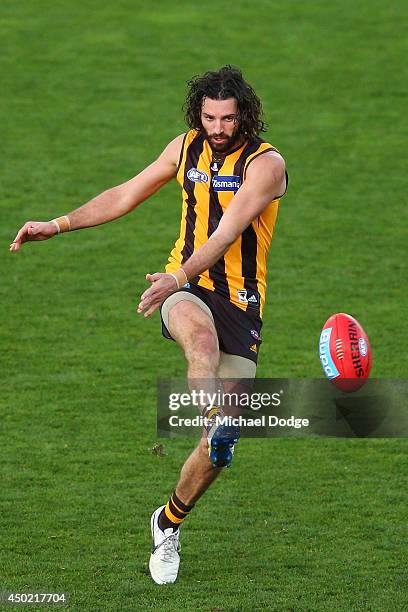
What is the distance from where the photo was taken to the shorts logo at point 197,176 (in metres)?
7.51

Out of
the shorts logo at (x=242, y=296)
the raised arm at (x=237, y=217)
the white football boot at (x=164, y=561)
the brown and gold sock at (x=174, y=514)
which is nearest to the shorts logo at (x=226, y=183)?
the raised arm at (x=237, y=217)

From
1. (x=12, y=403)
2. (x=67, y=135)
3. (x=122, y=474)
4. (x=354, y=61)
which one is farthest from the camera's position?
(x=354, y=61)

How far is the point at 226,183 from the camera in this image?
7.44 meters

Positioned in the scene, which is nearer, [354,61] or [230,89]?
[230,89]

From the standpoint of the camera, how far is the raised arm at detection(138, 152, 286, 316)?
22.0 ft

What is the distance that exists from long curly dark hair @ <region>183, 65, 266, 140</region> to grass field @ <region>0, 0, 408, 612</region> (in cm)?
243

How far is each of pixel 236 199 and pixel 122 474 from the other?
256 centimetres

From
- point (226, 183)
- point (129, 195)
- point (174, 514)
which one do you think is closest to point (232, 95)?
point (226, 183)

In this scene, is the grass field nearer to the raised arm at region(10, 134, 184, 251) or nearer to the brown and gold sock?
the brown and gold sock

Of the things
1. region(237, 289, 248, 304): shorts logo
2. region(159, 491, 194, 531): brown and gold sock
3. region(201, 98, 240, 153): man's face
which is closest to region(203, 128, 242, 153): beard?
region(201, 98, 240, 153): man's face

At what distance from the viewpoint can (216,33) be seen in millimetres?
19391

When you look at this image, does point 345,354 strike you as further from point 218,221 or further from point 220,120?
point 220,120

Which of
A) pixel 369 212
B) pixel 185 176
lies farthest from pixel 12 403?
pixel 369 212

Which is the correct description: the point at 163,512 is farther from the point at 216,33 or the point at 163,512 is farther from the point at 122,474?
the point at 216,33
